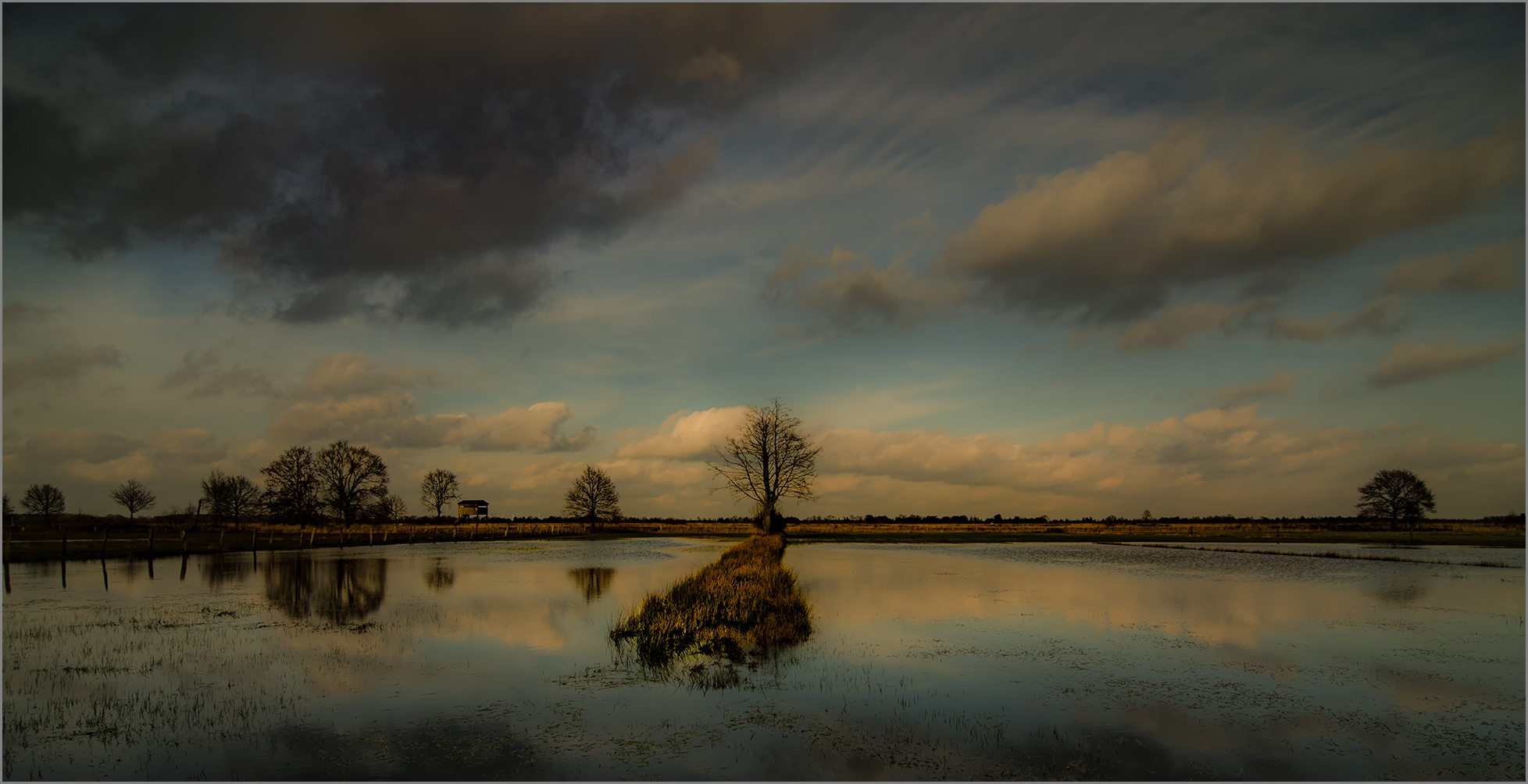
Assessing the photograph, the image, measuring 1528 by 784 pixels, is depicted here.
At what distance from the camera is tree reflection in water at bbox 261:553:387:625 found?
77.8 ft

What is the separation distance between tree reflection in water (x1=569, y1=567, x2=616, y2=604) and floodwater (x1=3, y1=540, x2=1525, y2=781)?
1040 mm

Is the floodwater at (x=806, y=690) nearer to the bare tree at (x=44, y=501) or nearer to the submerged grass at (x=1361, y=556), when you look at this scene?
the submerged grass at (x=1361, y=556)

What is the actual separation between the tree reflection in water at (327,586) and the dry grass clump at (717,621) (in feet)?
29.4

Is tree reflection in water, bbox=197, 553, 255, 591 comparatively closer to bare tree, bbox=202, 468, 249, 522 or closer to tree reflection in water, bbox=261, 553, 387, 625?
tree reflection in water, bbox=261, 553, 387, 625

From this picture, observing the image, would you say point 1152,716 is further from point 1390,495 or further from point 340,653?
point 1390,495

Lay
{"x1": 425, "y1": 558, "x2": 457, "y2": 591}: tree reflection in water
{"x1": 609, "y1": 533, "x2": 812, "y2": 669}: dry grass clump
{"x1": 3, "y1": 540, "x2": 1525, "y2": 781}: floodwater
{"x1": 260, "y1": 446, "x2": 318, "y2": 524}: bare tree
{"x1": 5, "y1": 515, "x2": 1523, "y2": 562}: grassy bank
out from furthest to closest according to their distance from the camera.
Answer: {"x1": 260, "y1": 446, "x2": 318, "y2": 524}: bare tree, {"x1": 5, "y1": 515, "x2": 1523, "y2": 562}: grassy bank, {"x1": 425, "y1": 558, "x2": 457, "y2": 591}: tree reflection in water, {"x1": 609, "y1": 533, "x2": 812, "y2": 669}: dry grass clump, {"x1": 3, "y1": 540, "x2": 1525, "y2": 781}: floodwater

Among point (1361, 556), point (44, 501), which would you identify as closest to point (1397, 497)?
point (1361, 556)

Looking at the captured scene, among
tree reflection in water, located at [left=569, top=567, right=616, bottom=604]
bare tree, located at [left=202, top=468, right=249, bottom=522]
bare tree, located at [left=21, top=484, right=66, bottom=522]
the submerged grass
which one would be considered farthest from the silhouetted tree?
the submerged grass

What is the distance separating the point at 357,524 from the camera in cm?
10525

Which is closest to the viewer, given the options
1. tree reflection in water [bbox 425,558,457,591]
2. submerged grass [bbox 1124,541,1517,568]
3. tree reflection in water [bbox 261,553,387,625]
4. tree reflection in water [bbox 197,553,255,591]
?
tree reflection in water [bbox 261,553,387,625]

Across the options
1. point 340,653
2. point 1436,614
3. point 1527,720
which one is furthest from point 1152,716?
point 1436,614

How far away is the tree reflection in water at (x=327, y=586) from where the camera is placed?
23.7 meters

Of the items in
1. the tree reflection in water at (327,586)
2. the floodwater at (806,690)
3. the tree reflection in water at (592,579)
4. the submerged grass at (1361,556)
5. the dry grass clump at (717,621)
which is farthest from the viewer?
the submerged grass at (1361,556)

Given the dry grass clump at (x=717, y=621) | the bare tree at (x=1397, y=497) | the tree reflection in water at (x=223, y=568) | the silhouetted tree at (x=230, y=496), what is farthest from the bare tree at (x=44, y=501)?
the bare tree at (x=1397, y=497)
